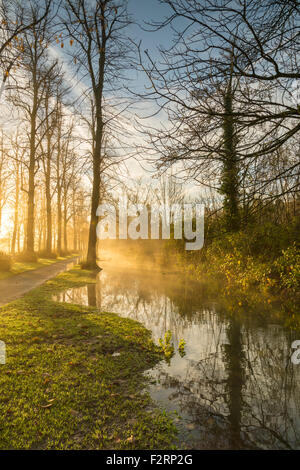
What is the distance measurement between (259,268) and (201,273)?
5.06 m

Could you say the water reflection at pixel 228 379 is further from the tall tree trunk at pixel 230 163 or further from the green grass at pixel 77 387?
the tall tree trunk at pixel 230 163

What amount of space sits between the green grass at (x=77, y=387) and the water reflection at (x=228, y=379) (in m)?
0.29

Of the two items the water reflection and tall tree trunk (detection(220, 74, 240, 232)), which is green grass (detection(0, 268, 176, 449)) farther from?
tall tree trunk (detection(220, 74, 240, 232))

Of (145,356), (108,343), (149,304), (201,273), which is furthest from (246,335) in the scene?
(201,273)

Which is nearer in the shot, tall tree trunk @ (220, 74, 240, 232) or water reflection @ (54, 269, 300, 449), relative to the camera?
water reflection @ (54, 269, 300, 449)

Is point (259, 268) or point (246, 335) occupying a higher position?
point (259, 268)

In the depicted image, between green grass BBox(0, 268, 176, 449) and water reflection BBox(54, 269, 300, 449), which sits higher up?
green grass BBox(0, 268, 176, 449)

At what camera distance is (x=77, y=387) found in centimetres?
326

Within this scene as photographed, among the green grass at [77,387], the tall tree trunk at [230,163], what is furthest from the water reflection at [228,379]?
the tall tree trunk at [230,163]

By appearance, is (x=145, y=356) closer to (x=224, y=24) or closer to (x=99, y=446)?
(x=99, y=446)

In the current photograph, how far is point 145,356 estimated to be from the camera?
431 centimetres

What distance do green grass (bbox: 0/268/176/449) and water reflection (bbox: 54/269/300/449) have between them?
29cm

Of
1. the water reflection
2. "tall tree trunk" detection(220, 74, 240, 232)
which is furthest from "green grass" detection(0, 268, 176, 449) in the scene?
"tall tree trunk" detection(220, 74, 240, 232)

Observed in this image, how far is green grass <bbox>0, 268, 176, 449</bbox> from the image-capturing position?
2449 millimetres
